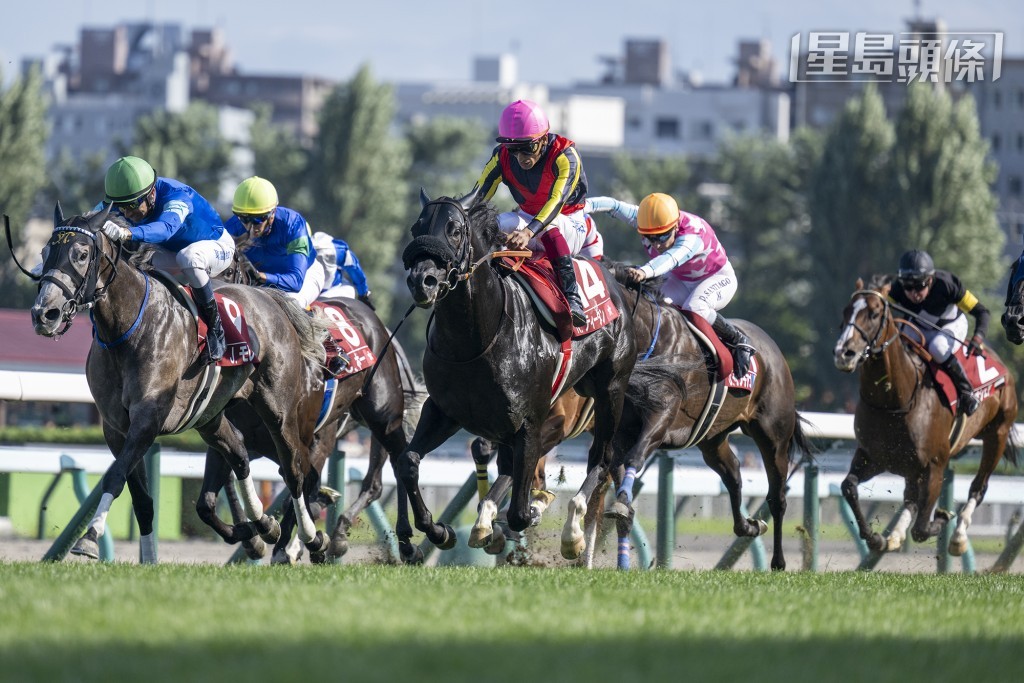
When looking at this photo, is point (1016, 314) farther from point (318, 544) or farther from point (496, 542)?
point (318, 544)

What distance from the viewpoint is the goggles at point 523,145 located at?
8.52 meters

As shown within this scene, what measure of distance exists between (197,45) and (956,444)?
101279 millimetres

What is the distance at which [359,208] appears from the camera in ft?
145

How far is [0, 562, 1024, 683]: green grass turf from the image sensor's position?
14.8 ft

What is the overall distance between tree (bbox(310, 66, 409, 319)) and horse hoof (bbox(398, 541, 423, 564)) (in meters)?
33.4

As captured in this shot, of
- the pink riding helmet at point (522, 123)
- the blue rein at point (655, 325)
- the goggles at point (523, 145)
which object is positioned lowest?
the blue rein at point (655, 325)

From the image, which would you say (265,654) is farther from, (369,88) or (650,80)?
(650,80)

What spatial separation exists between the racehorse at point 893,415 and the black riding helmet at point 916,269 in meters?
0.27

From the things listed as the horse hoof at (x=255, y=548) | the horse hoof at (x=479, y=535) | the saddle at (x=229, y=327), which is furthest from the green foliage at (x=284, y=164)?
the horse hoof at (x=479, y=535)

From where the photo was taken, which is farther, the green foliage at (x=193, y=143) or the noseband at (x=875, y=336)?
the green foliage at (x=193, y=143)

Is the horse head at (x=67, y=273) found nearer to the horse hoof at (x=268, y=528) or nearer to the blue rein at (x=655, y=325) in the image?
the horse hoof at (x=268, y=528)

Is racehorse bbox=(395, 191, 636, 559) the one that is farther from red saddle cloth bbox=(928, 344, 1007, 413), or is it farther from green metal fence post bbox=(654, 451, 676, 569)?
red saddle cloth bbox=(928, 344, 1007, 413)

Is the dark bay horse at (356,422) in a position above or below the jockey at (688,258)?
below

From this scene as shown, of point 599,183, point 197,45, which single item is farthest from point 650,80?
point 599,183
